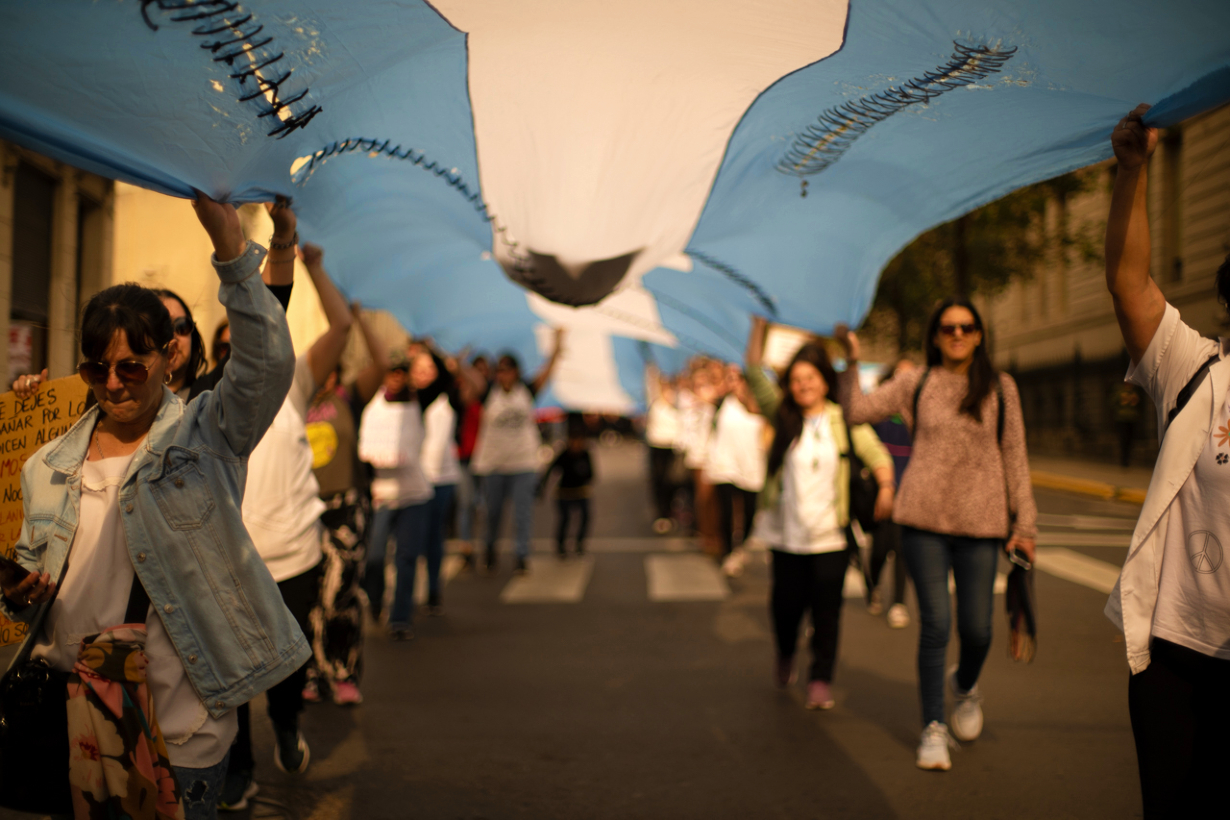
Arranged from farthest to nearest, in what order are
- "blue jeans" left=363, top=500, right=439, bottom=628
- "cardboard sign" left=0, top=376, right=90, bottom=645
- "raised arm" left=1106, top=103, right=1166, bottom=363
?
"blue jeans" left=363, top=500, right=439, bottom=628 < "cardboard sign" left=0, top=376, right=90, bottom=645 < "raised arm" left=1106, top=103, right=1166, bottom=363

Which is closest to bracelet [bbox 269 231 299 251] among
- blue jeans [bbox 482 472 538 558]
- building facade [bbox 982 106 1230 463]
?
blue jeans [bbox 482 472 538 558]

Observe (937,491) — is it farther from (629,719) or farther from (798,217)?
(629,719)

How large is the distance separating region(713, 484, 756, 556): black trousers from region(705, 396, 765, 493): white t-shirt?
3.4 inches

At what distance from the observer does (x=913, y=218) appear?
4.27 meters

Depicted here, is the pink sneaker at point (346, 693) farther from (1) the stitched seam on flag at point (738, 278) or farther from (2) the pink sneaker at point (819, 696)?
(1) the stitched seam on flag at point (738, 278)

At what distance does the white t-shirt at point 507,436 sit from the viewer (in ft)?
31.4

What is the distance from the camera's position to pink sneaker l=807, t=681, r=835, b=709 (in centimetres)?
521

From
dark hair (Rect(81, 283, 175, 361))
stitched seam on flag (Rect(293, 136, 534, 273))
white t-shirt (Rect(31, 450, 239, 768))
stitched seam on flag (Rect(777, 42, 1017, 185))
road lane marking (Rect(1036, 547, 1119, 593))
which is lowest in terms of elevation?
road lane marking (Rect(1036, 547, 1119, 593))

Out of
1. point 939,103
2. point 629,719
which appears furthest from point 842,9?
point 629,719

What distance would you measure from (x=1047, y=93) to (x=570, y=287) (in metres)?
2.07

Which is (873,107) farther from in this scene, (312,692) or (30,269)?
(312,692)

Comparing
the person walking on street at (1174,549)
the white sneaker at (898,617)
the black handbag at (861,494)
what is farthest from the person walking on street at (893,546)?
the person walking on street at (1174,549)

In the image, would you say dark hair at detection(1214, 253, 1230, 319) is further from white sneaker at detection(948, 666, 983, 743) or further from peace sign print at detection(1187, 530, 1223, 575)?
white sneaker at detection(948, 666, 983, 743)

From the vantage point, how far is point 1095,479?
65.1ft
